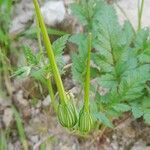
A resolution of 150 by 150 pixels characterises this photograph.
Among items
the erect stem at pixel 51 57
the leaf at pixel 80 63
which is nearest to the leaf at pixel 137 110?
the leaf at pixel 80 63

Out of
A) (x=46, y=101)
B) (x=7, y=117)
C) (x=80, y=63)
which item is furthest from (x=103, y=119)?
(x=7, y=117)

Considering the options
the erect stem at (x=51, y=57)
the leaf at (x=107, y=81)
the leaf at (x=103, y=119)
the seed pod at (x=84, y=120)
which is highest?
the erect stem at (x=51, y=57)

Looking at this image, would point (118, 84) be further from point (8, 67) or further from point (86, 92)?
point (8, 67)

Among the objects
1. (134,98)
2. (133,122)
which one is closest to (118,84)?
(134,98)

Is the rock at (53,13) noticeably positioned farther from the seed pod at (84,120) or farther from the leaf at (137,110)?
the seed pod at (84,120)

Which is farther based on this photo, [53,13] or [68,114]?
[53,13]

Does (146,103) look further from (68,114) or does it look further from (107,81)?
(68,114)
